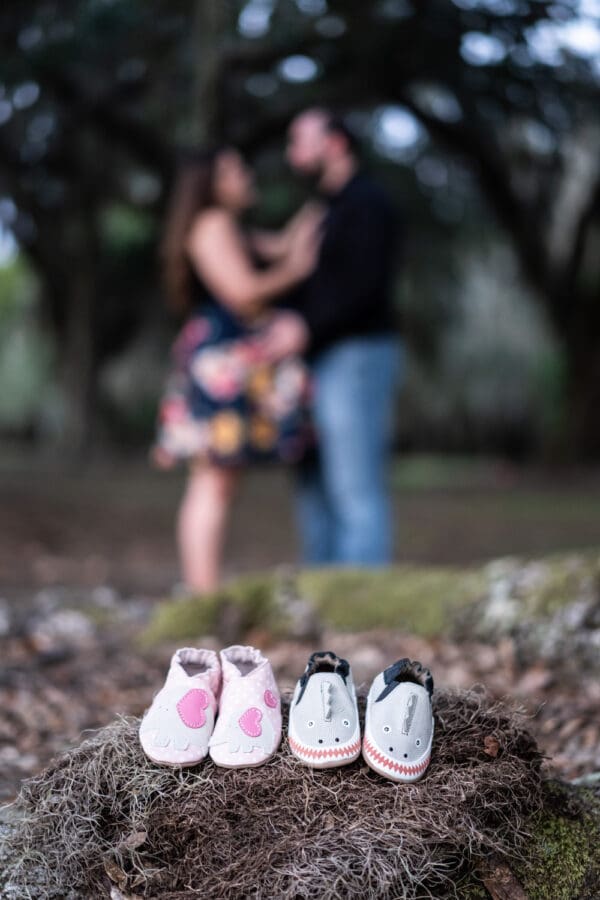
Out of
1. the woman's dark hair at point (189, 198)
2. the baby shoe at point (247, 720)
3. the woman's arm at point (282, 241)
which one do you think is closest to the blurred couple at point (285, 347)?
the woman's dark hair at point (189, 198)

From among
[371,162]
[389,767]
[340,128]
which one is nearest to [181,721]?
[389,767]

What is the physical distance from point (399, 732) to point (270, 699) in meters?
0.20

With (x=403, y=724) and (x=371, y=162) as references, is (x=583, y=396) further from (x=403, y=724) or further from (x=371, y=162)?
(x=403, y=724)

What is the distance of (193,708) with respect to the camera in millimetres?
1371

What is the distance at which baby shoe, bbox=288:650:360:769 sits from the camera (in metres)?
1.33

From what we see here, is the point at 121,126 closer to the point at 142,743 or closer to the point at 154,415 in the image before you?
the point at 154,415

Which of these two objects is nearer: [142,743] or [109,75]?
[142,743]

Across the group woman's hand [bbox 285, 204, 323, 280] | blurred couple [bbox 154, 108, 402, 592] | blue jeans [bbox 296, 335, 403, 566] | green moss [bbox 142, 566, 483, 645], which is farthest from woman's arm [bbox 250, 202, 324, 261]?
green moss [bbox 142, 566, 483, 645]

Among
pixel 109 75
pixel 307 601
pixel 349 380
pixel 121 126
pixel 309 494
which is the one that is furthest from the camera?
pixel 121 126

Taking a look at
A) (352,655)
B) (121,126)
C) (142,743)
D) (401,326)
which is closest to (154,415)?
(401,326)

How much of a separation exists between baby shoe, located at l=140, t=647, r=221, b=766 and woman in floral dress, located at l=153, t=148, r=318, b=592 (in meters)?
1.92

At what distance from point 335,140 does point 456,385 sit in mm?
9642

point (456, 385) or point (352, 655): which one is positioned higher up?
point (352, 655)

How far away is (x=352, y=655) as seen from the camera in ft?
8.79
